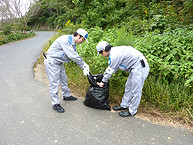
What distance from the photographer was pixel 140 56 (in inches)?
→ 105

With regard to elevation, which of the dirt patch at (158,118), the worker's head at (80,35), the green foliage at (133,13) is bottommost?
the dirt patch at (158,118)

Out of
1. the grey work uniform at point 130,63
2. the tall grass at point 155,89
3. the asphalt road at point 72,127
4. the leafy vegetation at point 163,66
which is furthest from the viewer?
the leafy vegetation at point 163,66

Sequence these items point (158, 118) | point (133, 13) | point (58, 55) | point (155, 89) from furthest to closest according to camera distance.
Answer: point (133, 13) < point (155, 89) < point (58, 55) < point (158, 118)

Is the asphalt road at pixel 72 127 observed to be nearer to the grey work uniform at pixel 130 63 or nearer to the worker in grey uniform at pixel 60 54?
the worker in grey uniform at pixel 60 54

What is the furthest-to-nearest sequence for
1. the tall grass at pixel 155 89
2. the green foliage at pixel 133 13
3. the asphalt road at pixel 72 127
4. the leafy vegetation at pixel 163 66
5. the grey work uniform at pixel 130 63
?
the green foliage at pixel 133 13
the leafy vegetation at pixel 163 66
the tall grass at pixel 155 89
the grey work uniform at pixel 130 63
the asphalt road at pixel 72 127

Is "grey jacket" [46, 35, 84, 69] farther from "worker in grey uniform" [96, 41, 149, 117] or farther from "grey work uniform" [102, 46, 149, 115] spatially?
"grey work uniform" [102, 46, 149, 115]

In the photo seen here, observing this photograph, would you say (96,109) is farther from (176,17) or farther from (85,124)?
(176,17)

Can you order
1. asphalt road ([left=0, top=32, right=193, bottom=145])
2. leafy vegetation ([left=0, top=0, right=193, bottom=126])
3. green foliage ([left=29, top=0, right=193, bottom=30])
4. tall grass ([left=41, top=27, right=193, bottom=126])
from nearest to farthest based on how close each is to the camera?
asphalt road ([left=0, top=32, right=193, bottom=145])
tall grass ([left=41, top=27, right=193, bottom=126])
leafy vegetation ([left=0, top=0, right=193, bottom=126])
green foliage ([left=29, top=0, right=193, bottom=30])

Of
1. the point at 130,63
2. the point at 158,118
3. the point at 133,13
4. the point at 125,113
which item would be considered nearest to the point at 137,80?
the point at 130,63

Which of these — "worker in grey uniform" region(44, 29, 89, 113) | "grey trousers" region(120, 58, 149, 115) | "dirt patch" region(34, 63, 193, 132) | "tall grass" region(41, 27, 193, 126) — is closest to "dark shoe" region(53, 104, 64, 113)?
"worker in grey uniform" region(44, 29, 89, 113)

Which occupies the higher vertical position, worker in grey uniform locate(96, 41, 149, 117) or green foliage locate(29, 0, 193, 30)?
green foliage locate(29, 0, 193, 30)

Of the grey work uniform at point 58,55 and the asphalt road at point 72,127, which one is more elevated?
the grey work uniform at point 58,55

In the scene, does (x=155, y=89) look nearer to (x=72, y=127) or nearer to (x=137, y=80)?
(x=137, y=80)

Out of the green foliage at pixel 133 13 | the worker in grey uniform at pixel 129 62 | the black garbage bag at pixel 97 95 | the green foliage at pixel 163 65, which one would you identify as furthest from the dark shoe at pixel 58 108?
the green foliage at pixel 133 13
